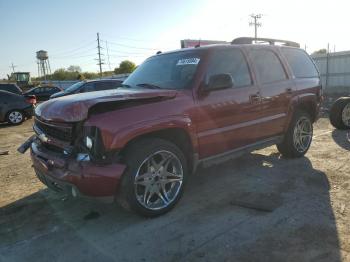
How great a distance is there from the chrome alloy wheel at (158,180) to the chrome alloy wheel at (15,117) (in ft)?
38.9

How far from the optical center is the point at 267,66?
19.6 ft

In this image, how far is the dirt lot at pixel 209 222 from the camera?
3596mm

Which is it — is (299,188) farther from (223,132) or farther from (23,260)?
(23,260)

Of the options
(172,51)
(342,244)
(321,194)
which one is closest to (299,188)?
(321,194)

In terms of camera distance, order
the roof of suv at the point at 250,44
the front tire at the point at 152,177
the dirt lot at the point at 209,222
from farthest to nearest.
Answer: the roof of suv at the point at 250,44 < the front tire at the point at 152,177 < the dirt lot at the point at 209,222

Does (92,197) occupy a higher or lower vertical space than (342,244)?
higher

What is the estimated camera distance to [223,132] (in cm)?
507

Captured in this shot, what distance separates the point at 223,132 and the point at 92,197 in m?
1.97

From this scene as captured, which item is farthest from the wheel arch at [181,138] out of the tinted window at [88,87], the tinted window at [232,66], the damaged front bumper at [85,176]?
the tinted window at [88,87]

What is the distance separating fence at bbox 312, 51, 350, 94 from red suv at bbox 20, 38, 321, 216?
16.2 meters

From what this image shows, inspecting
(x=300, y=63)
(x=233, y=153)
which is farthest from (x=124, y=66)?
(x=233, y=153)

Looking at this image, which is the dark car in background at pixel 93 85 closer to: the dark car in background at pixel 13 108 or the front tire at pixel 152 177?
the dark car in background at pixel 13 108

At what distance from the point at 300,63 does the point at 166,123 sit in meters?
3.55

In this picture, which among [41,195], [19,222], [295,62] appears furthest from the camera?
[295,62]
